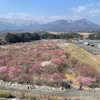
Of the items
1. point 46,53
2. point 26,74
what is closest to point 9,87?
point 26,74

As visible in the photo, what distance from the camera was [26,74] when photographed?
4434 cm

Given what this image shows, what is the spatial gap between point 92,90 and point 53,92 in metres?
6.23

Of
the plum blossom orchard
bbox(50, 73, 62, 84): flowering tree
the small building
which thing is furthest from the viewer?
the plum blossom orchard

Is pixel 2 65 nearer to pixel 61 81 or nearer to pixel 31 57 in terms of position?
pixel 31 57

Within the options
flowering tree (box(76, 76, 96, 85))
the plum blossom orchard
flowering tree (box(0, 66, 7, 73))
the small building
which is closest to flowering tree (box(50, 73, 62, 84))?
the plum blossom orchard

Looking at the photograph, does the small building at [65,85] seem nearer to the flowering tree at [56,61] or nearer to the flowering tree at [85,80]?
the flowering tree at [85,80]

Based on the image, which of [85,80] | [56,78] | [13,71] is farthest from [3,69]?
[85,80]

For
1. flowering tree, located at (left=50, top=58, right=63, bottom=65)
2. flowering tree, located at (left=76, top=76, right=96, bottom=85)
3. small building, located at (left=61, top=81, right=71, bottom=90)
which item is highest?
flowering tree, located at (left=50, top=58, right=63, bottom=65)

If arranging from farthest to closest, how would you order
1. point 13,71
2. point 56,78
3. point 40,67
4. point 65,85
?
point 40,67 < point 13,71 < point 56,78 < point 65,85

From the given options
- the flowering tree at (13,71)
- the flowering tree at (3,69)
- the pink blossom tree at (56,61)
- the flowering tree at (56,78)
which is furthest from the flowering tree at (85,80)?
the flowering tree at (3,69)

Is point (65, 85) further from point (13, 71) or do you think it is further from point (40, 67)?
point (13, 71)

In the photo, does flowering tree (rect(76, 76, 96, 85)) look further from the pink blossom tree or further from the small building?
the pink blossom tree

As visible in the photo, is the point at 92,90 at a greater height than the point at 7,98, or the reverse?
the point at 7,98

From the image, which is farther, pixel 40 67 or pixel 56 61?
pixel 56 61
